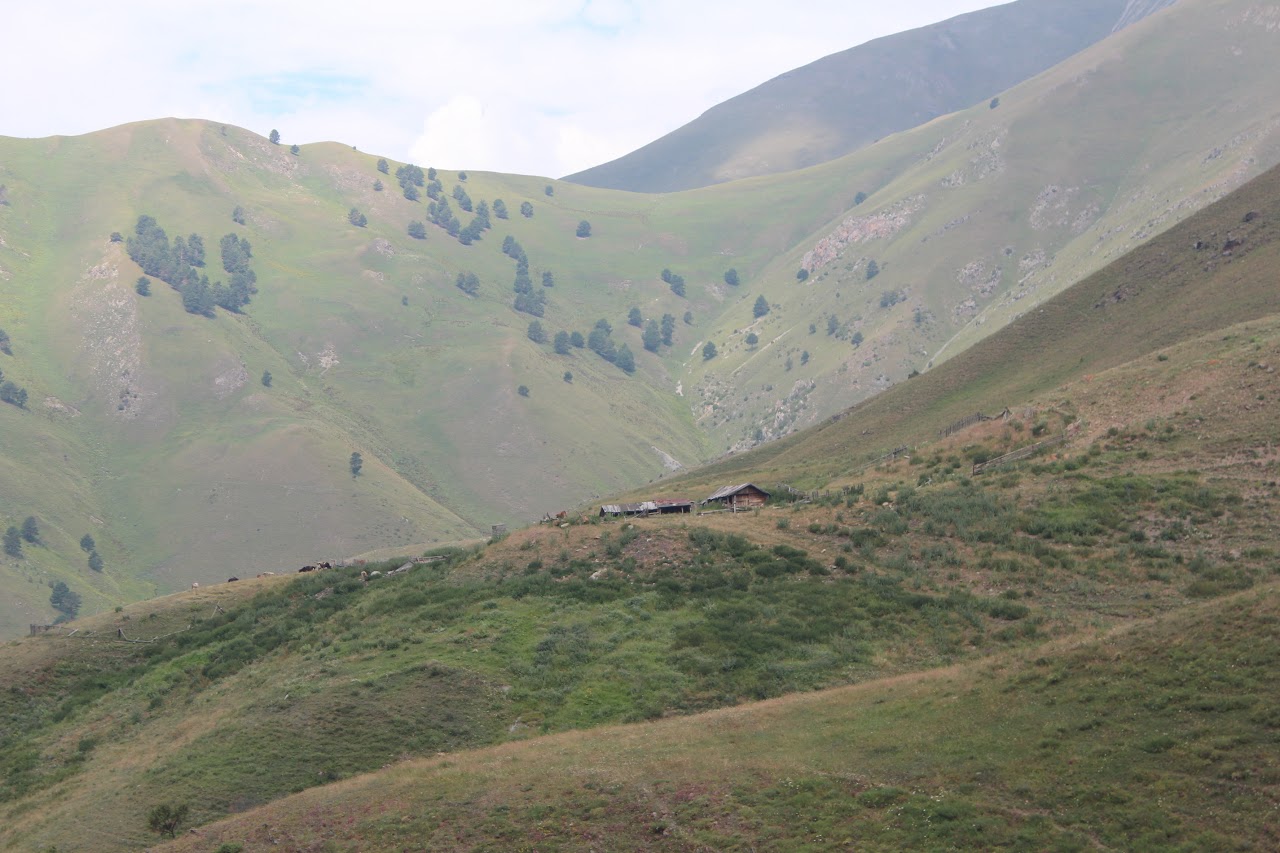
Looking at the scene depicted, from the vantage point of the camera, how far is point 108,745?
4944cm

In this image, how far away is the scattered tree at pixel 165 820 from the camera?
3594 centimetres

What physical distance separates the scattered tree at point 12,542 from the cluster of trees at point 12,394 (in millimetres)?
45151

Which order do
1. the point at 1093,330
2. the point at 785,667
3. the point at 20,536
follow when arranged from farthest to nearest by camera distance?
the point at 20,536, the point at 1093,330, the point at 785,667

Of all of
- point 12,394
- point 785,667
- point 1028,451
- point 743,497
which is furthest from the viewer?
point 12,394

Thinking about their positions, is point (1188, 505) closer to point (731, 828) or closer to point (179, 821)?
point (731, 828)

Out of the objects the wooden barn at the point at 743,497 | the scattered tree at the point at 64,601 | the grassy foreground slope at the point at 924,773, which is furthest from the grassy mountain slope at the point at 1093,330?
the scattered tree at the point at 64,601

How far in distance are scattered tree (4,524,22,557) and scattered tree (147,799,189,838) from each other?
427 ft

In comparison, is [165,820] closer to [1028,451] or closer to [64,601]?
[1028,451]

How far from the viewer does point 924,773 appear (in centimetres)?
2722

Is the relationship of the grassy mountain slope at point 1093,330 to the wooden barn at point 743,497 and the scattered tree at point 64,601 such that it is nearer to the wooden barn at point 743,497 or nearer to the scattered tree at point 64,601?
the wooden barn at point 743,497

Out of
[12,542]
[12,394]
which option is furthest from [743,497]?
[12,394]

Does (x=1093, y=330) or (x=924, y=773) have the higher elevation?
(x=1093, y=330)

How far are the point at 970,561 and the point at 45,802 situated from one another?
41622 millimetres

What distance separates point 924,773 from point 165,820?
991 inches
